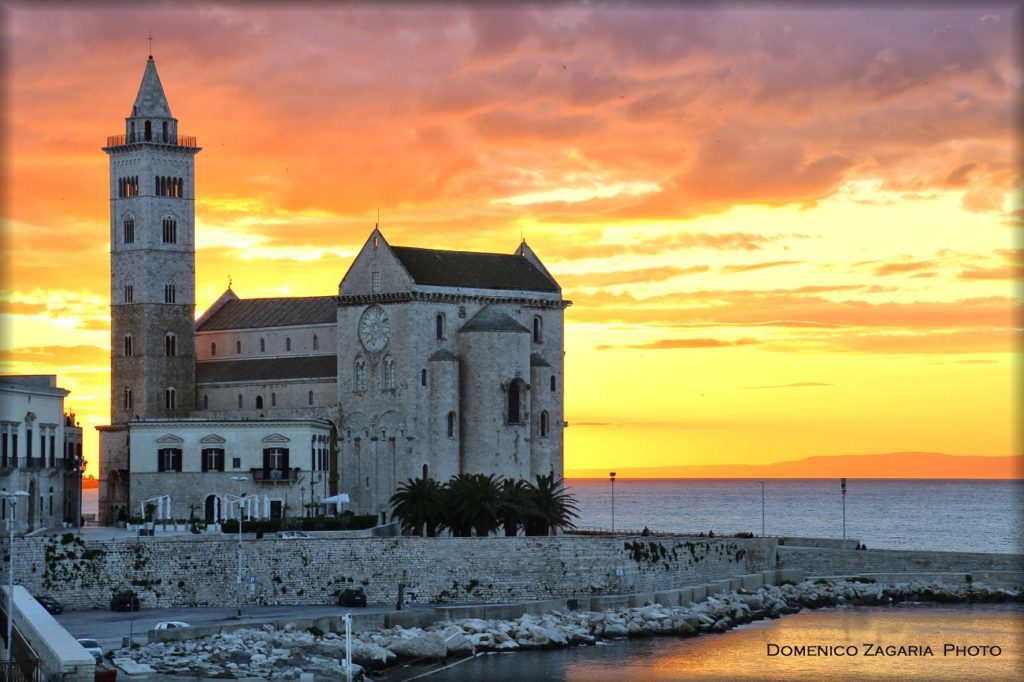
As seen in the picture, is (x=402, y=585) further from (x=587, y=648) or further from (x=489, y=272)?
(x=489, y=272)

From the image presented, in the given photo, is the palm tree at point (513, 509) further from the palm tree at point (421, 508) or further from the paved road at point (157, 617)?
the paved road at point (157, 617)

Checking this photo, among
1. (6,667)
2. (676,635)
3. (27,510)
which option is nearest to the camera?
(6,667)

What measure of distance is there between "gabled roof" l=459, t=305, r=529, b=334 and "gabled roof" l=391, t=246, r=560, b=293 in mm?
1704

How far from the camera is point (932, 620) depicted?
82188mm

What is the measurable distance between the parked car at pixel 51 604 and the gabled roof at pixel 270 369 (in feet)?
94.2

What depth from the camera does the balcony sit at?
89.2 metres

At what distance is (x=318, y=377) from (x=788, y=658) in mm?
34512

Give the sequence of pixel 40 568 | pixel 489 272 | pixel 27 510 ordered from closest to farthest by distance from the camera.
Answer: pixel 40 568 → pixel 27 510 → pixel 489 272

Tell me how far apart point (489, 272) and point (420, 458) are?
1135cm

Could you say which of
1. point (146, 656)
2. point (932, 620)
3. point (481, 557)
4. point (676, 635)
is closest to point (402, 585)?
point (481, 557)

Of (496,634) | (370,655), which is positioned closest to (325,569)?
(496,634)

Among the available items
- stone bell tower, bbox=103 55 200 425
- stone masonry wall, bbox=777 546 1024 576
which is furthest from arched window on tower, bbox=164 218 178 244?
stone masonry wall, bbox=777 546 1024 576

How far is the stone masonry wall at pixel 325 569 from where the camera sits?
235 ft

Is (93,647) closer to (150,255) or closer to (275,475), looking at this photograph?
(275,475)
